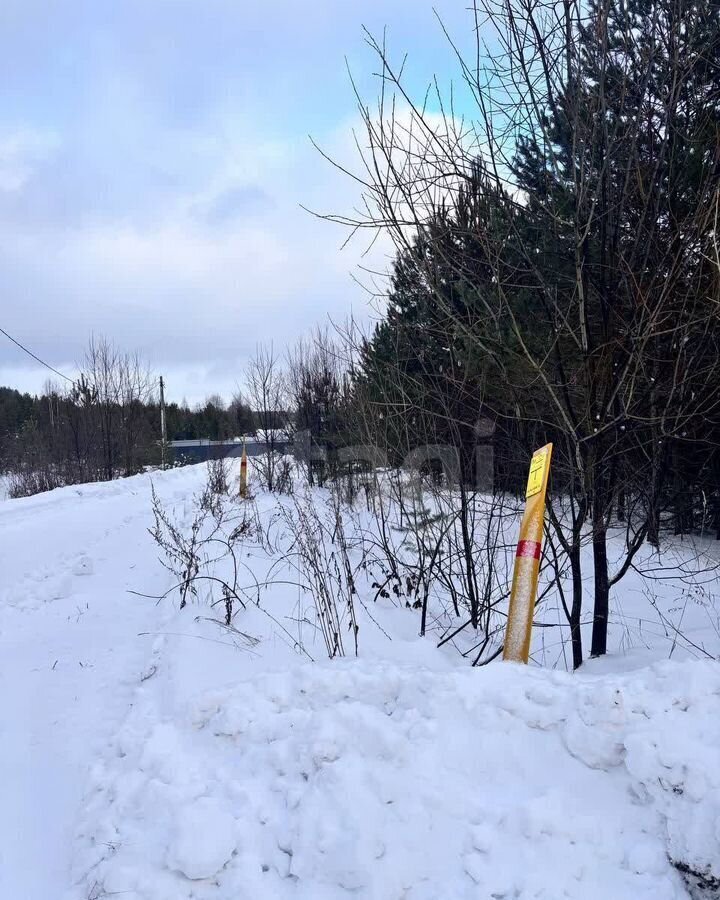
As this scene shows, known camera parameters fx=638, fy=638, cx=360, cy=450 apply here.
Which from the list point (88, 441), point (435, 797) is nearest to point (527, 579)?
point (435, 797)

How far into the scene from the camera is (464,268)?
157 inches

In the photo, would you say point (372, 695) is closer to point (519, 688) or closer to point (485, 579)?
point (519, 688)

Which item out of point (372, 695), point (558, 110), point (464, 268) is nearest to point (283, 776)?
point (372, 695)

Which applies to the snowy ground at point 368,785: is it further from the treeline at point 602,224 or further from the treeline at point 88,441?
the treeline at point 88,441

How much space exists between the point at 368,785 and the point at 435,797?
0.26m

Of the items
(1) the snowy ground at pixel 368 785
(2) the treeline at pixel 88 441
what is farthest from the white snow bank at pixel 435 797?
(2) the treeline at pixel 88 441

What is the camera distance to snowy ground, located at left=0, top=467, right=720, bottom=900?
2.03 metres

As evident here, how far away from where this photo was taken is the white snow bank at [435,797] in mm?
2000

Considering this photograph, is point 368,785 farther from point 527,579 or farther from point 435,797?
point 527,579

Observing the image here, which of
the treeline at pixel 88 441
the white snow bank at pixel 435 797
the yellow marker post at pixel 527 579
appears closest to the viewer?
the white snow bank at pixel 435 797

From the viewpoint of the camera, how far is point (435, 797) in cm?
228

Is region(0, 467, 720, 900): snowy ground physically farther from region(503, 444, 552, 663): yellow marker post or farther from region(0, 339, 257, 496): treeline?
region(0, 339, 257, 496): treeline

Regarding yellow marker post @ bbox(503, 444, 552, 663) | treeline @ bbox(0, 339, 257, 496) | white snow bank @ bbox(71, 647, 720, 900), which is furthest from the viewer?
treeline @ bbox(0, 339, 257, 496)

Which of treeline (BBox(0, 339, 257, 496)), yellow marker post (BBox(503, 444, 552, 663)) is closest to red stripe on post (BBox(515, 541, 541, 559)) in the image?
yellow marker post (BBox(503, 444, 552, 663))
